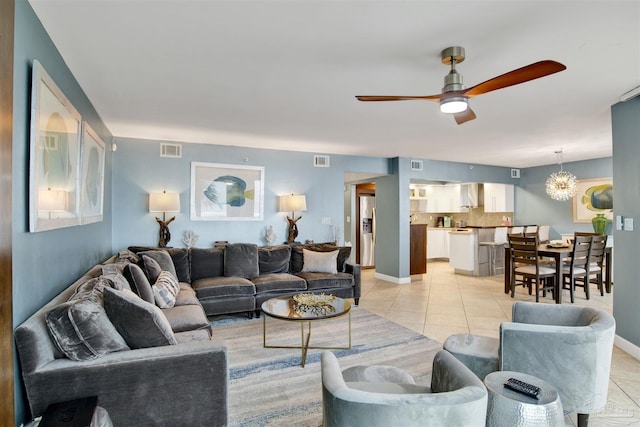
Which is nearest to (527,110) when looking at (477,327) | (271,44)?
(477,327)

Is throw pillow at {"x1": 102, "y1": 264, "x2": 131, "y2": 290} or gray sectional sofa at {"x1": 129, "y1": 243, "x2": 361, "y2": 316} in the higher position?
throw pillow at {"x1": 102, "y1": 264, "x2": 131, "y2": 290}

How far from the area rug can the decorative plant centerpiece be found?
0.44 m

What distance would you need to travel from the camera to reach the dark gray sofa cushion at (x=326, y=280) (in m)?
4.84

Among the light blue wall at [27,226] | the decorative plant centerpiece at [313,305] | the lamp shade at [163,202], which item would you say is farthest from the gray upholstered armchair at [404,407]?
the lamp shade at [163,202]

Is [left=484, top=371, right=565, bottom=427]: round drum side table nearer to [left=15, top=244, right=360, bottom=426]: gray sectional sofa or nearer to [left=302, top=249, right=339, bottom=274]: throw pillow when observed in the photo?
[left=15, top=244, right=360, bottom=426]: gray sectional sofa

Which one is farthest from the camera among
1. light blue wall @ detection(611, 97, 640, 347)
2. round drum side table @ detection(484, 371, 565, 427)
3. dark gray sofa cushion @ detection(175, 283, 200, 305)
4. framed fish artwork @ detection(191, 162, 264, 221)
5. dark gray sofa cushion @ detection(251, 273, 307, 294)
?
framed fish artwork @ detection(191, 162, 264, 221)

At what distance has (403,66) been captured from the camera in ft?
8.72

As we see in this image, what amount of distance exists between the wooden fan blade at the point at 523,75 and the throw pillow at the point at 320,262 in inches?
130

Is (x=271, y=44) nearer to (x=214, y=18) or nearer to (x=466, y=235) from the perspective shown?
(x=214, y=18)

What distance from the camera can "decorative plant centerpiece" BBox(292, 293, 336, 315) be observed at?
10.4 ft

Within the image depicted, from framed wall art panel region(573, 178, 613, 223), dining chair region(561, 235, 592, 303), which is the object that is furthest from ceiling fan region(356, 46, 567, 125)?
framed wall art panel region(573, 178, 613, 223)

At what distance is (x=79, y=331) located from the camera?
5.89 ft

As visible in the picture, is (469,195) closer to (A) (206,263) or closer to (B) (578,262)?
(B) (578,262)

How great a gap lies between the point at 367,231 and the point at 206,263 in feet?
15.0
